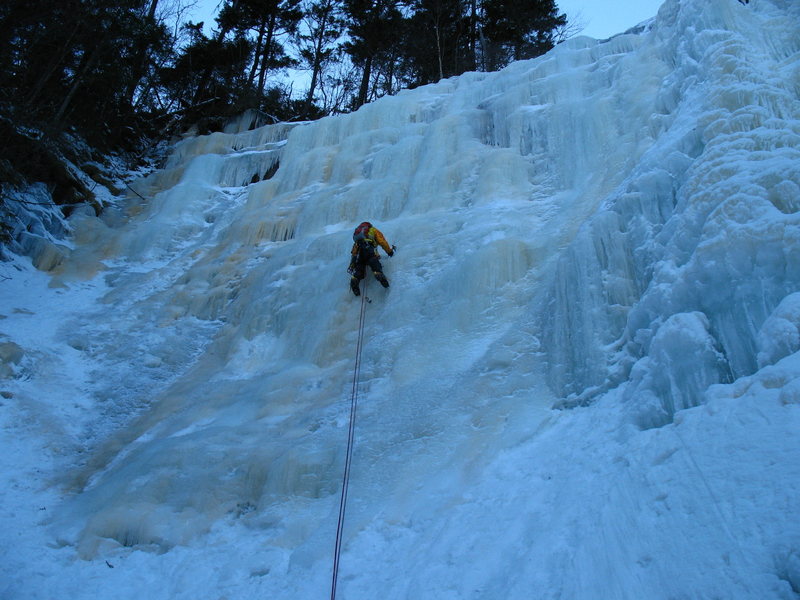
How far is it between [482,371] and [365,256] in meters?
2.52

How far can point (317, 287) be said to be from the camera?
7832 mm

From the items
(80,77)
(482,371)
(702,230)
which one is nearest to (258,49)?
(80,77)

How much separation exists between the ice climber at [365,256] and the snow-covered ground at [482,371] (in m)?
0.25

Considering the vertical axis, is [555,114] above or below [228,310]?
above

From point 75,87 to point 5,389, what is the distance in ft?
26.4

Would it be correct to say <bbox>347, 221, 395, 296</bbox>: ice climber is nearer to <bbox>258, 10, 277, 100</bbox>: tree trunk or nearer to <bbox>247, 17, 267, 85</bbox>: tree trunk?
<bbox>258, 10, 277, 100</bbox>: tree trunk

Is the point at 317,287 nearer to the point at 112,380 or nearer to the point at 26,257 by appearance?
the point at 112,380

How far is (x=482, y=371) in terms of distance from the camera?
17.3 ft

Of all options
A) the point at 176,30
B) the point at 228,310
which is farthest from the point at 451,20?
the point at 228,310

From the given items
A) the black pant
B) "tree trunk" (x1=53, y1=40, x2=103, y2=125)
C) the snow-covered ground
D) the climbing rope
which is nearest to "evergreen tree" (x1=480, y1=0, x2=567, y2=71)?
the snow-covered ground

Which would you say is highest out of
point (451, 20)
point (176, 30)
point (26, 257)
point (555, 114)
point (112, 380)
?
point (451, 20)

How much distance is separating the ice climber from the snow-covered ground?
25cm

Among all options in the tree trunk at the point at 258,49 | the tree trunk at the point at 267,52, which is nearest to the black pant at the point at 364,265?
the tree trunk at the point at 267,52

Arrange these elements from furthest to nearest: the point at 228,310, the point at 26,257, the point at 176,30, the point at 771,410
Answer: the point at 176,30
the point at 26,257
the point at 228,310
the point at 771,410
